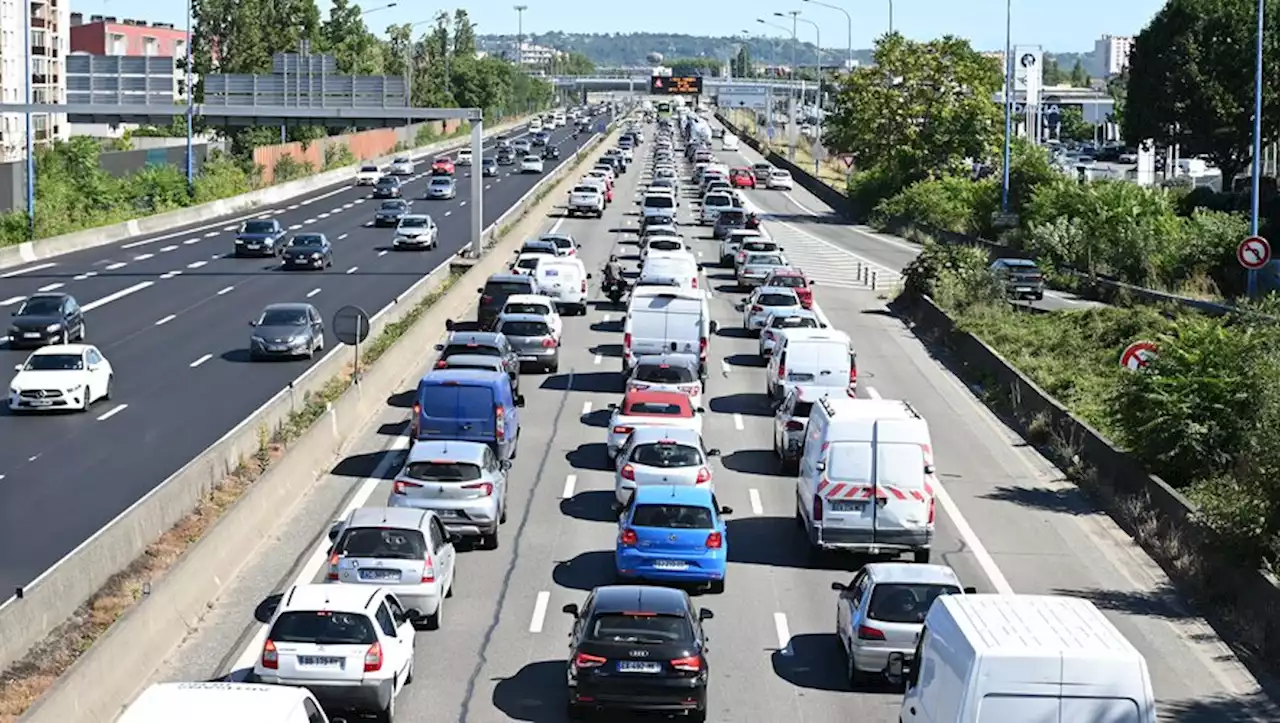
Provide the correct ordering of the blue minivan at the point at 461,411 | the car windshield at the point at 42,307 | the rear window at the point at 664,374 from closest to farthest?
the blue minivan at the point at 461,411
the rear window at the point at 664,374
the car windshield at the point at 42,307

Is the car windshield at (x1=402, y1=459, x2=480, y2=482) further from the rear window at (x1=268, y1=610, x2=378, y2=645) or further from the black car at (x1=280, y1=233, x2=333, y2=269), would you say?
the black car at (x1=280, y1=233, x2=333, y2=269)

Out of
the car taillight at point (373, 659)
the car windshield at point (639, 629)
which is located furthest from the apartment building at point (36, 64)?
the car windshield at point (639, 629)

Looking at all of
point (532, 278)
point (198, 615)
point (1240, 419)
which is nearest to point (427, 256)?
point (532, 278)

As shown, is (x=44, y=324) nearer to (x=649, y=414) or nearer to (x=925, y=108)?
(x=649, y=414)

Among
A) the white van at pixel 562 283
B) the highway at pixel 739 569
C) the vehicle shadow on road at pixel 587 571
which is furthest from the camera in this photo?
the white van at pixel 562 283

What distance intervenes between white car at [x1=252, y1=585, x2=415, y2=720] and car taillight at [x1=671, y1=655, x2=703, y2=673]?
111 inches

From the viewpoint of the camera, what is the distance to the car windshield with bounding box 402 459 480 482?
88.7 feet

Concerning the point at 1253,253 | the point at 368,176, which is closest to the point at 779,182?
the point at 368,176

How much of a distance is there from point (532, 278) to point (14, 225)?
31.4 metres

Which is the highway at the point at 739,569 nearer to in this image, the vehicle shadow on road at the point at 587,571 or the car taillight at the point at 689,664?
the vehicle shadow on road at the point at 587,571

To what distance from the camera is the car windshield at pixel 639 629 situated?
750 inches

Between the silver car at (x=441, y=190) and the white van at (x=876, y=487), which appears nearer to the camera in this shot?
the white van at (x=876, y=487)

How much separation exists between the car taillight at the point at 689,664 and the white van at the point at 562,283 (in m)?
35.1

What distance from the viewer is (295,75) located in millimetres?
71688
